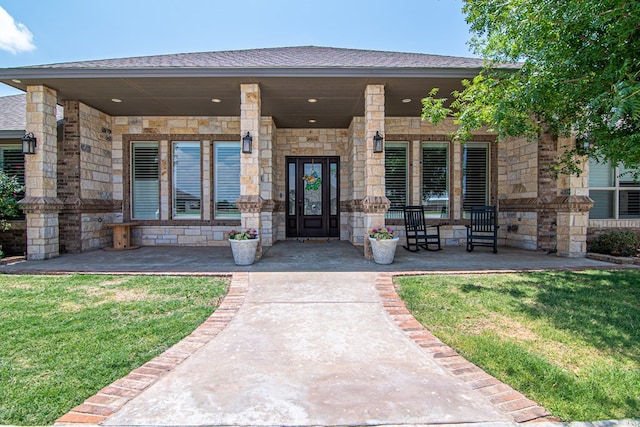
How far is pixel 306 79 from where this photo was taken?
19.5 ft

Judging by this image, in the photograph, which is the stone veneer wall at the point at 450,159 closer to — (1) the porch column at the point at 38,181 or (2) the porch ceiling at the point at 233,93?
(2) the porch ceiling at the point at 233,93

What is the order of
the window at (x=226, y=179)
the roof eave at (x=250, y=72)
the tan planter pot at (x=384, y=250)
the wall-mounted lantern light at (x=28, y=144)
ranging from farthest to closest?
1. the window at (x=226, y=179)
2. the wall-mounted lantern light at (x=28, y=144)
3. the roof eave at (x=250, y=72)
4. the tan planter pot at (x=384, y=250)

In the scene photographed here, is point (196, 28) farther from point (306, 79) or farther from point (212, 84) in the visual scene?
point (306, 79)

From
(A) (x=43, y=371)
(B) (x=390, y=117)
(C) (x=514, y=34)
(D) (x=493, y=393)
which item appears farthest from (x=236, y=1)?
(D) (x=493, y=393)

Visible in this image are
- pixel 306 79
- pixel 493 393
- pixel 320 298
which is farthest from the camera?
pixel 306 79

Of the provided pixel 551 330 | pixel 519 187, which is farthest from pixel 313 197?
pixel 551 330

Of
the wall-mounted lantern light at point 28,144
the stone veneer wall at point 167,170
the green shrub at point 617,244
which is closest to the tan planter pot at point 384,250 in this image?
the stone veneer wall at point 167,170

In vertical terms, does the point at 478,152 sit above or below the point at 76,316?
above

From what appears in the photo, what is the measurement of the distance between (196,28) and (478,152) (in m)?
8.12

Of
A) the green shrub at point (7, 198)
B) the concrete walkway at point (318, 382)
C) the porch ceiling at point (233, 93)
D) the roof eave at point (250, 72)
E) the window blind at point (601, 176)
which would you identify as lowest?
the concrete walkway at point (318, 382)

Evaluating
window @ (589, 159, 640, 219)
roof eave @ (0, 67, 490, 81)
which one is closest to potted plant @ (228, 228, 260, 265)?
roof eave @ (0, 67, 490, 81)

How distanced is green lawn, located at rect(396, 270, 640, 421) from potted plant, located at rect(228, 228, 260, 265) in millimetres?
2583

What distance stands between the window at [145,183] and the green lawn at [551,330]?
679cm

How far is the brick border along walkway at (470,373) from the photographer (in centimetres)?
188
